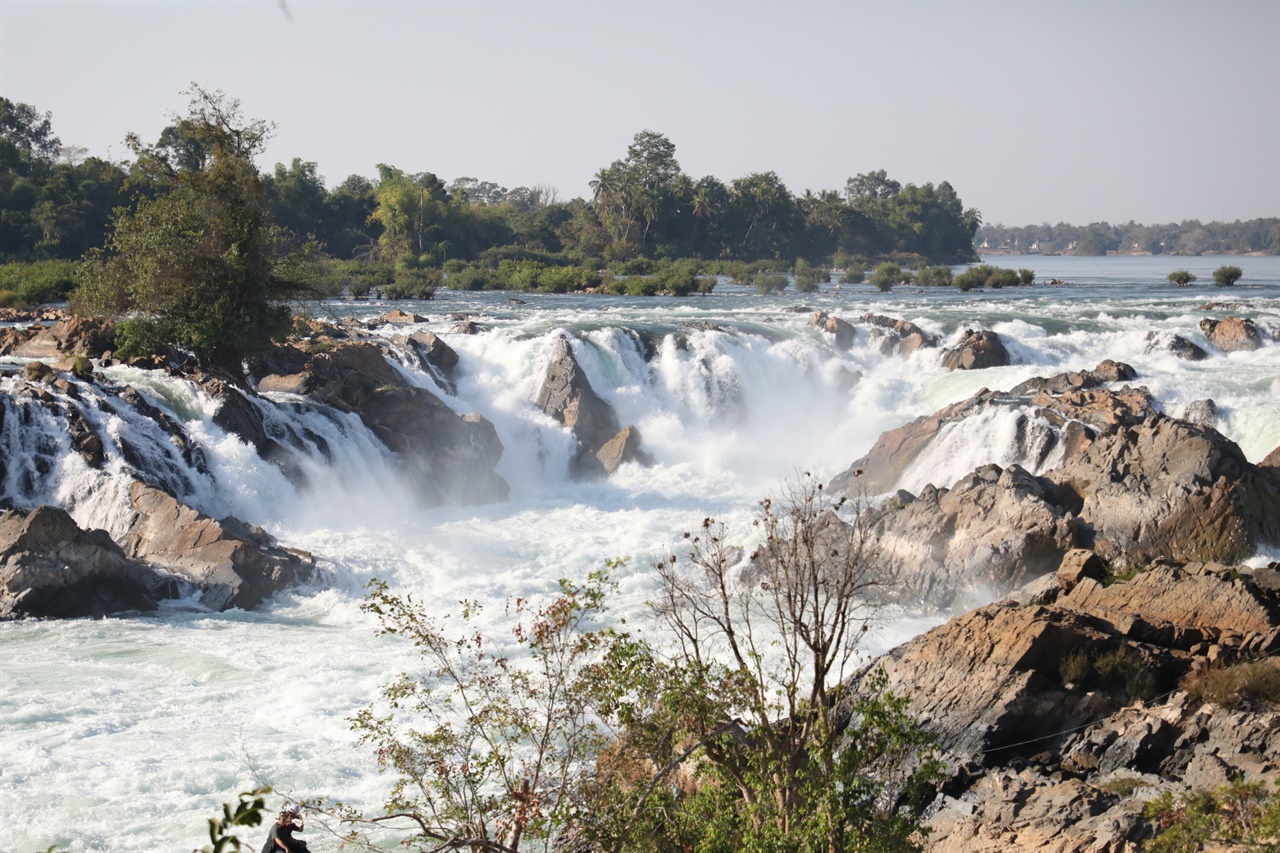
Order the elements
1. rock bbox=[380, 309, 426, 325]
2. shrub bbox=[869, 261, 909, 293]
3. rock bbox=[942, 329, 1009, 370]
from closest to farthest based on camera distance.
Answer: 1. rock bbox=[942, 329, 1009, 370]
2. rock bbox=[380, 309, 426, 325]
3. shrub bbox=[869, 261, 909, 293]

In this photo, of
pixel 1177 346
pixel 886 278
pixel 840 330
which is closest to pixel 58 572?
pixel 840 330

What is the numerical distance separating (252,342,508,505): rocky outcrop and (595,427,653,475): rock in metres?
2.50

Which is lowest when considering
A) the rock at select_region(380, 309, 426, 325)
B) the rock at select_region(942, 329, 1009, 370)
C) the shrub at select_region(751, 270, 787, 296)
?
the rock at select_region(942, 329, 1009, 370)

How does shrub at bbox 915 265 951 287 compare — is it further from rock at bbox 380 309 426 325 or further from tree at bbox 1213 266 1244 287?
rock at bbox 380 309 426 325

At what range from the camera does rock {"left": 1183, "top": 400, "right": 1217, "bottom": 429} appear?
75.5 feet

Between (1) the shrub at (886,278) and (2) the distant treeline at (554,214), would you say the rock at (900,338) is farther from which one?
(2) the distant treeline at (554,214)

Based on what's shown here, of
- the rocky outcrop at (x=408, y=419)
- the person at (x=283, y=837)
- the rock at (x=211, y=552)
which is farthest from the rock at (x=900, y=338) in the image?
the person at (x=283, y=837)

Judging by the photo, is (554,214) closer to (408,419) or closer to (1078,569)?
(408,419)

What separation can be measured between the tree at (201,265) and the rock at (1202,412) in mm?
19094

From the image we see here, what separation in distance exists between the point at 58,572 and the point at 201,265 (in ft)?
31.6

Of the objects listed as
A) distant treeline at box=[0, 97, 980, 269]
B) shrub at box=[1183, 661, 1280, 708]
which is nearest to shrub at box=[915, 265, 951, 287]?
distant treeline at box=[0, 97, 980, 269]

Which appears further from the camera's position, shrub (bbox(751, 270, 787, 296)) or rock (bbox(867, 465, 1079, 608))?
shrub (bbox(751, 270, 787, 296))

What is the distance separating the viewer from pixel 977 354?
99.1 feet

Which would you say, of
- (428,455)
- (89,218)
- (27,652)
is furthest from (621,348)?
(89,218)
